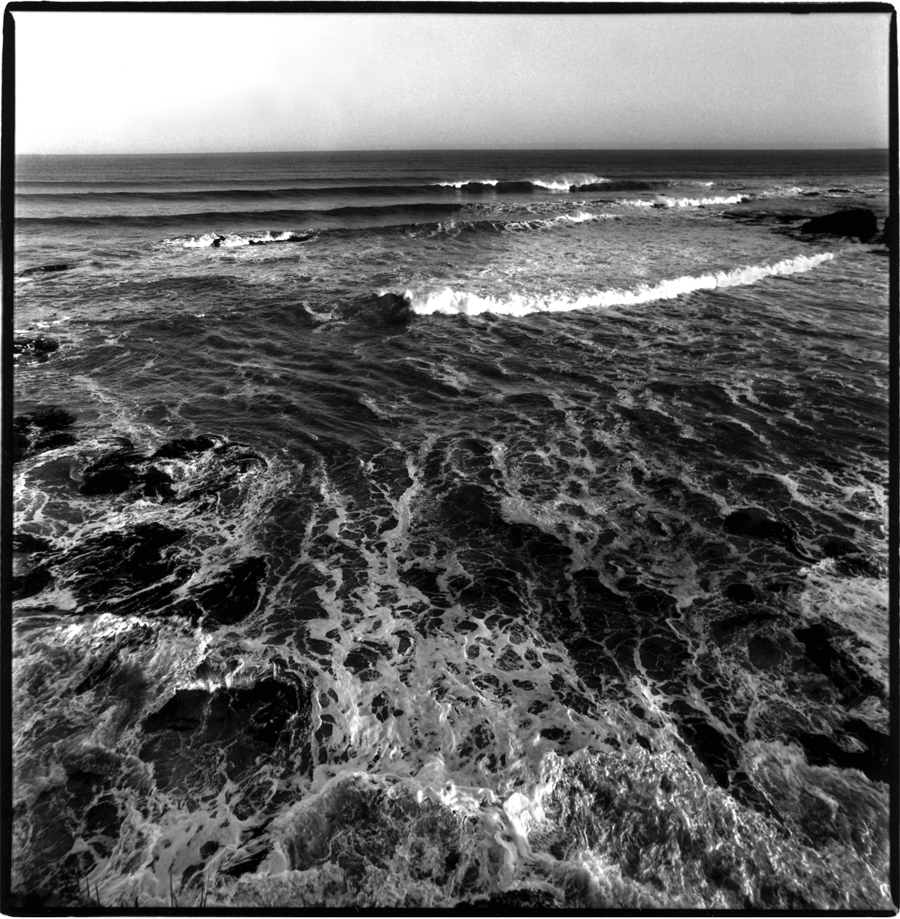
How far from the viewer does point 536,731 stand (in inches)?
129

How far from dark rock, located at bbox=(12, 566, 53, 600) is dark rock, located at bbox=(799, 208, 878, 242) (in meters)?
15.8

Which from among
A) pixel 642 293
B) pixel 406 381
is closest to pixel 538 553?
pixel 406 381

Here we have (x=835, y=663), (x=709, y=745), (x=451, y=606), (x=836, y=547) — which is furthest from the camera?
(x=836, y=547)

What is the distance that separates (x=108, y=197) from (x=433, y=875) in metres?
24.5

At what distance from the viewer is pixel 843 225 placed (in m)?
14.6

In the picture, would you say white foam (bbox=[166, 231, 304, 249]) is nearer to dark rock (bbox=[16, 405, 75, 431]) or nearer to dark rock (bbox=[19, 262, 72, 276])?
dark rock (bbox=[19, 262, 72, 276])

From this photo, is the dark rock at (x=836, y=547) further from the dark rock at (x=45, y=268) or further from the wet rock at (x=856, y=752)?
the dark rock at (x=45, y=268)

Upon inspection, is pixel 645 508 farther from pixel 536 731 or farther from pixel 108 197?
pixel 108 197

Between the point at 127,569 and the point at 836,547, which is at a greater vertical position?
the point at 836,547

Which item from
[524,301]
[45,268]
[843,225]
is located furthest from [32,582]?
[843,225]

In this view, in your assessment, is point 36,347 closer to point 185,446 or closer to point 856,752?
point 185,446

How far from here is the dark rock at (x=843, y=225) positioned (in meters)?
13.3

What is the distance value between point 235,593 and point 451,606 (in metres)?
1.62

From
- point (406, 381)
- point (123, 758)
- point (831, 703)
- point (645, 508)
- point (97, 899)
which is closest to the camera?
point (97, 899)
